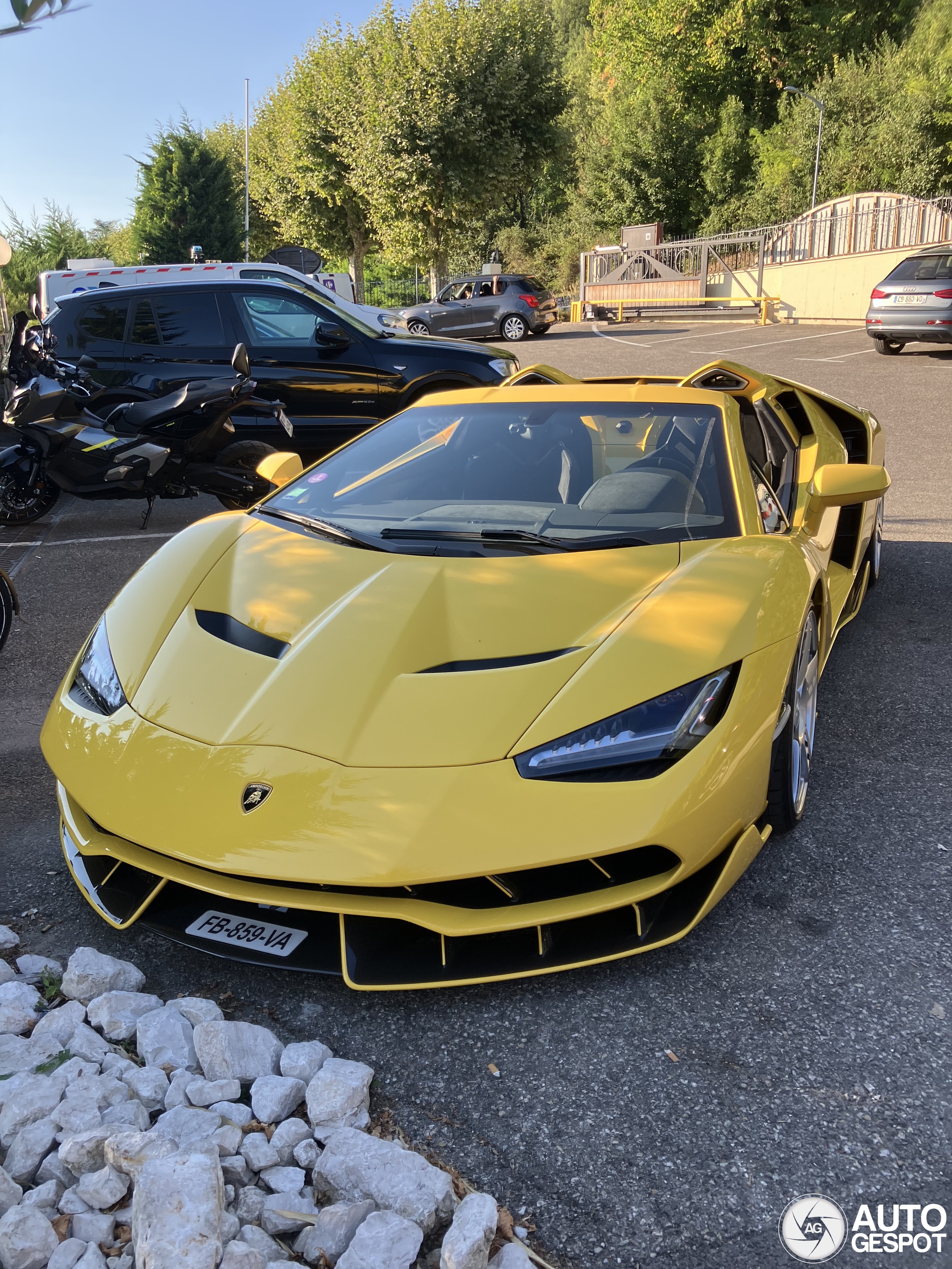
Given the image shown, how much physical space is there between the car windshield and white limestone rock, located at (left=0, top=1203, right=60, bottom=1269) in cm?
194

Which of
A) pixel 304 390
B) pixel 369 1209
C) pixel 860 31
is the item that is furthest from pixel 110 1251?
pixel 860 31

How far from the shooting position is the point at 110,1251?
62.6 inches

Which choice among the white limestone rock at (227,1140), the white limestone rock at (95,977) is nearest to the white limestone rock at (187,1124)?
the white limestone rock at (227,1140)

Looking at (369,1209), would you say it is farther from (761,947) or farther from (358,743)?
(761,947)

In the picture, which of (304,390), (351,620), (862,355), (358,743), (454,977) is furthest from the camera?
(862,355)

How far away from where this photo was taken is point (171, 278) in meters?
10.4

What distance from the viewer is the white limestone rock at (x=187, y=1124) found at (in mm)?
1797

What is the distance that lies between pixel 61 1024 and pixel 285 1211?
0.75m

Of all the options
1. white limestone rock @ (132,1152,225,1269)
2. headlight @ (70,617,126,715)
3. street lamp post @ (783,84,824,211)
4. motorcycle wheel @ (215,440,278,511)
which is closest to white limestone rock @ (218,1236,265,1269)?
white limestone rock @ (132,1152,225,1269)

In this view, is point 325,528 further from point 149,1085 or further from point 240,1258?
point 240,1258

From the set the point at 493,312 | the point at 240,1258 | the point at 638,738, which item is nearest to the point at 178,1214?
the point at 240,1258

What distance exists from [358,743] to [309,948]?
0.45m

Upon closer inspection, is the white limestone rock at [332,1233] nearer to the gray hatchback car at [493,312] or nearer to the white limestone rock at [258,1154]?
the white limestone rock at [258,1154]

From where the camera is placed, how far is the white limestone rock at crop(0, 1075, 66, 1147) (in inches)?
72.4
